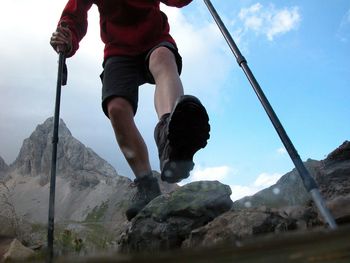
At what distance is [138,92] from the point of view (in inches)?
156

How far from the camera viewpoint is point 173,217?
5305 millimetres

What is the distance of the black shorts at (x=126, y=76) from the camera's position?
3.77 meters

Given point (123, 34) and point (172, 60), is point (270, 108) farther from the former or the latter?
point (123, 34)

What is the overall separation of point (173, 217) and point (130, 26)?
2.44 metres

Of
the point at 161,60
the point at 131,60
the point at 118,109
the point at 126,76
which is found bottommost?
the point at 118,109

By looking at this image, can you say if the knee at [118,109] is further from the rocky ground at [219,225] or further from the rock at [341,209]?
the rock at [341,209]

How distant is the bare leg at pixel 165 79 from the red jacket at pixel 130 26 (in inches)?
12.2

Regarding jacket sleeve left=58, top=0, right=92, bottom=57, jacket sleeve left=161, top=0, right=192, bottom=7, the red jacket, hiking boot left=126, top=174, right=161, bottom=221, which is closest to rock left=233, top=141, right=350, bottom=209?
hiking boot left=126, top=174, right=161, bottom=221

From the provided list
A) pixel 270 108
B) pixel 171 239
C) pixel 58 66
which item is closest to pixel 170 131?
pixel 270 108

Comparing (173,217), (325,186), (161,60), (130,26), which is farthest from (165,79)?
(325,186)

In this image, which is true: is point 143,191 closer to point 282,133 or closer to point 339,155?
point 282,133

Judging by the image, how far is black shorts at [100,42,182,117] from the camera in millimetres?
3771

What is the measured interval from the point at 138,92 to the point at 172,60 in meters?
Result: 0.56

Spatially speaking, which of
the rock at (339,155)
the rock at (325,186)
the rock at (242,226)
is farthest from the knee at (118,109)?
the rock at (339,155)
